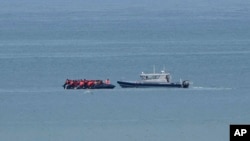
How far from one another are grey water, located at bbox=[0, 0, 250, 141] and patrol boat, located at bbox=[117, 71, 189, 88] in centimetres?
61

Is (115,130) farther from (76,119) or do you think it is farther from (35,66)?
(35,66)

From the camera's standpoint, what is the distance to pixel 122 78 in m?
75.7

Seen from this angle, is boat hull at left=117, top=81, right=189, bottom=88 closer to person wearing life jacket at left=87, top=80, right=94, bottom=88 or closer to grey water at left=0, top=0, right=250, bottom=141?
grey water at left=0, top=0, right=250, bottom=141

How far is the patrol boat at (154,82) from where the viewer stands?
70562 mm

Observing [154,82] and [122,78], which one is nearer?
[154,82]

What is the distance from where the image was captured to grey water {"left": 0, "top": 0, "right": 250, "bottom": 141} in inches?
2148

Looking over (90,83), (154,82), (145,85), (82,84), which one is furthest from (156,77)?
(82,84)

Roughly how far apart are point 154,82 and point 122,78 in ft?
15.0

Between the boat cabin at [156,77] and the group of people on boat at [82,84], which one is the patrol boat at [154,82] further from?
the group of people on boat at [82,84]

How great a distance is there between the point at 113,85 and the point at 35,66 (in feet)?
42.6

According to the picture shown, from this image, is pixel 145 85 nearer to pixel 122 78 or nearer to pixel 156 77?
pixel 156 77

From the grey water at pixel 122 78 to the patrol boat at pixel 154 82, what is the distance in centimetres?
61

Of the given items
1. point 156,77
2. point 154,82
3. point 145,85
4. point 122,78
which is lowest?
point 145,85

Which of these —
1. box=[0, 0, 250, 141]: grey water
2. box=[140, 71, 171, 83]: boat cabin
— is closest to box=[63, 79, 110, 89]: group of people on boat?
box=[0, 0, 250, 141]: grey water
